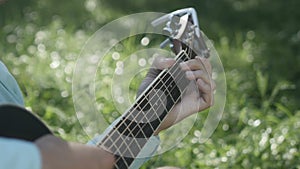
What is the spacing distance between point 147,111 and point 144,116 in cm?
3

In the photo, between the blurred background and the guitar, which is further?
the blurred background

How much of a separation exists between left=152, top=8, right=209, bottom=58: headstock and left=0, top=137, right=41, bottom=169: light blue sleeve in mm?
791

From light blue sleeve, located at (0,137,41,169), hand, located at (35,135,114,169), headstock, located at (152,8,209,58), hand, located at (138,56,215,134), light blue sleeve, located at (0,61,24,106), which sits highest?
light blue sleeve, located at (0,137,41,169)

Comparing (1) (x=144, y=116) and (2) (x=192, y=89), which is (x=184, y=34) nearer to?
(2) (x=192, y=89)

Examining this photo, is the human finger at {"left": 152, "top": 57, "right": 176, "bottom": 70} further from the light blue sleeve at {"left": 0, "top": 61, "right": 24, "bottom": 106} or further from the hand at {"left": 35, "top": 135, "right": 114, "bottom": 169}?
the hand at {"left": 35, "top": 135, "right": 114, "bottom": 169}

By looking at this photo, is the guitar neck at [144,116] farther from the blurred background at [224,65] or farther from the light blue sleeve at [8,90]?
the blurred background at [224,65]

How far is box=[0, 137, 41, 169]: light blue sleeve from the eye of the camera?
4.57 ft

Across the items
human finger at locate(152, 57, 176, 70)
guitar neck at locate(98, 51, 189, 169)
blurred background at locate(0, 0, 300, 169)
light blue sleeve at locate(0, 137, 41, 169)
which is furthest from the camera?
blurred background at locate(0, 0, 300, 169)


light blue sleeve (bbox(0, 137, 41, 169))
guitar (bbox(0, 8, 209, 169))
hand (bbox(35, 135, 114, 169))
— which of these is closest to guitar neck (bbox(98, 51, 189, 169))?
guitar (bbox(0, 8, 209, 169))

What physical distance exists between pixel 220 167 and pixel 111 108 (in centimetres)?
50

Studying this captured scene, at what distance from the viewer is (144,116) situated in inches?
71.1

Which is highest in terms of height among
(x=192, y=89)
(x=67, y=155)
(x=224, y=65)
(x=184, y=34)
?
(x=67, y=155)

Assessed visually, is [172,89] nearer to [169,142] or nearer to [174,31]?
[174,31]

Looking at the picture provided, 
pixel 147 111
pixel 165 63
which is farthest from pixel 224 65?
pixel 147 111
